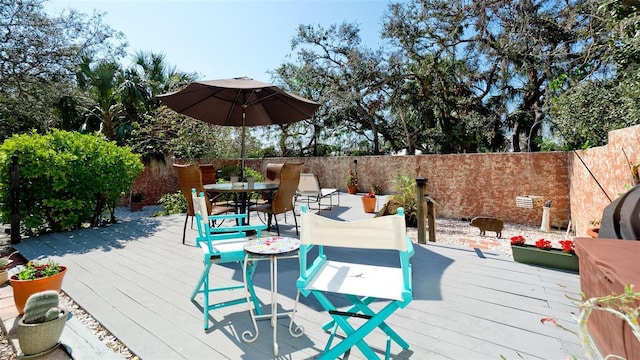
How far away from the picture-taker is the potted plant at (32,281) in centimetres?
207

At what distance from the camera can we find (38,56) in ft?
23.9

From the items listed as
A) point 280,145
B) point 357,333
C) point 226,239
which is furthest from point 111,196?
point 280,145

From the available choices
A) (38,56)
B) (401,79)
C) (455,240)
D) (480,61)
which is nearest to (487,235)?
(455,240)

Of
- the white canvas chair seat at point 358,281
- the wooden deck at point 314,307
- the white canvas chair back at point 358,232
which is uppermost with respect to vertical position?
the white canvas chair back at point 358,232

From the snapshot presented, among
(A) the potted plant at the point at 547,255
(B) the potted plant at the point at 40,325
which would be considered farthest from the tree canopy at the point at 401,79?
(B) the potted plant at the point at 40,325

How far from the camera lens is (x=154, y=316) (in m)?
1.98

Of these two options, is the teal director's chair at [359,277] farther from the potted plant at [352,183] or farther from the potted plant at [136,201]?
the potted plant at [136,201]

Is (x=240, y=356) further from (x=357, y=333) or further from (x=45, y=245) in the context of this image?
(x=45, y=245)

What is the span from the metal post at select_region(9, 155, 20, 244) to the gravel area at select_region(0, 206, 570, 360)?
0.65 feet

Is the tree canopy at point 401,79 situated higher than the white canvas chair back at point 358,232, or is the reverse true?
the tree canopy at point 401,79

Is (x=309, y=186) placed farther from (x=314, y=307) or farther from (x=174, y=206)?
(x=314, y=307)

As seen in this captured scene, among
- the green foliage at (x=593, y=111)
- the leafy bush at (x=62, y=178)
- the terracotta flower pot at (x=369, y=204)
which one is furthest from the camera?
the terracotta flower pot at (x=369, y=204)

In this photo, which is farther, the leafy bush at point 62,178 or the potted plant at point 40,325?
the leafy bush at point 62,178

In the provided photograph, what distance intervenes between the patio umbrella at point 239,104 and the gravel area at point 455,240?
7.98 ft
